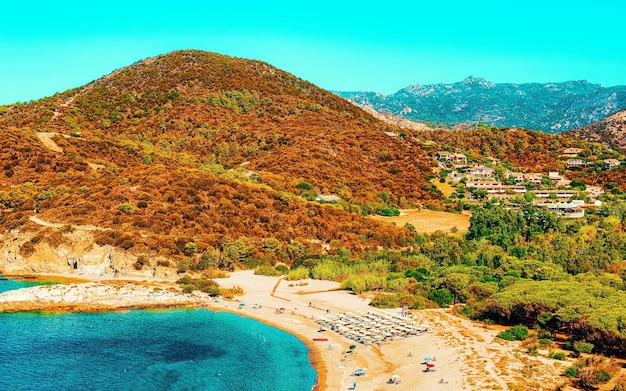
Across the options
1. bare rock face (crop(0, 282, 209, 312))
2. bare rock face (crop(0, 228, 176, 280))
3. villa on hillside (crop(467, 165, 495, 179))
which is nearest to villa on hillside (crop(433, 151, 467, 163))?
villa on hillside (crop(467, 165, 495, 179))

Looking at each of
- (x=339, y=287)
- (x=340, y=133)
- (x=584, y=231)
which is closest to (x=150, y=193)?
(x=339, y=287)

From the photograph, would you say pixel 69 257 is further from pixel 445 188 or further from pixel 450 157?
pixel 450 157

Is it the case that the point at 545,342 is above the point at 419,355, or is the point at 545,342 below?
above

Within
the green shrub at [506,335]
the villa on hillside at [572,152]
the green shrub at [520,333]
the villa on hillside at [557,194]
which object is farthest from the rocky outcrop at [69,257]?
the villa on hillside at [572,152]

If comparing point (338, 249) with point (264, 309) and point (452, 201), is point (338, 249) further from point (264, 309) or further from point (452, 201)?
point (452, 201)

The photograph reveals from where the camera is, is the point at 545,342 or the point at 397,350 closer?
the point at 545,342

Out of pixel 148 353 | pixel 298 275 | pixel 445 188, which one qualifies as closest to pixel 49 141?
pixel 298 275
